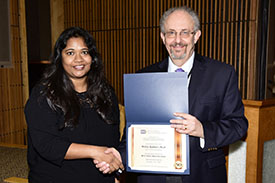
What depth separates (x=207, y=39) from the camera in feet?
17.1

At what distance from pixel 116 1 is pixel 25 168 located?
423cm

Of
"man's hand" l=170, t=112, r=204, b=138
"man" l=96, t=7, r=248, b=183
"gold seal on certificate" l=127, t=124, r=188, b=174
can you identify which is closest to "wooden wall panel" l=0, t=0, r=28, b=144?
"man" l=96, t=7, r=248, b=183

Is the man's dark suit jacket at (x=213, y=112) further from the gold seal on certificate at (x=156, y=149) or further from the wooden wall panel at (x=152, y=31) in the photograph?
the wooden wall panel at (x=152, y=31)

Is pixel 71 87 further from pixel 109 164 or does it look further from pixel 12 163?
pixel 12 163

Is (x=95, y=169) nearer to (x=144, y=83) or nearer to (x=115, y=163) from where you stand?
(x=115, y=163)

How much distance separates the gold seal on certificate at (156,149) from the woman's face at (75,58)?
0.54 metres

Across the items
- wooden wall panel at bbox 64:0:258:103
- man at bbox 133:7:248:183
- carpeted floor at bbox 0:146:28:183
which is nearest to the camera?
man at bbox 133:7:248:183

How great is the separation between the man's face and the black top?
0.63m

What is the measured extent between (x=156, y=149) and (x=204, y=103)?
0.37m

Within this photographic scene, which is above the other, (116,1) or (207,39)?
(116,1)

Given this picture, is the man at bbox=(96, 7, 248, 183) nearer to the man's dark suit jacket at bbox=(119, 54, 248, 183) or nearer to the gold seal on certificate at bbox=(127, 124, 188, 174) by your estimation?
the man's dark suit jacket at bbox=(119, 54, 248, 183)

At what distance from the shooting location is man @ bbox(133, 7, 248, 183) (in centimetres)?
156

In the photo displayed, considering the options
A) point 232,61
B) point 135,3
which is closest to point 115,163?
point 232,61

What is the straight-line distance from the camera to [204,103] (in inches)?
64.1
